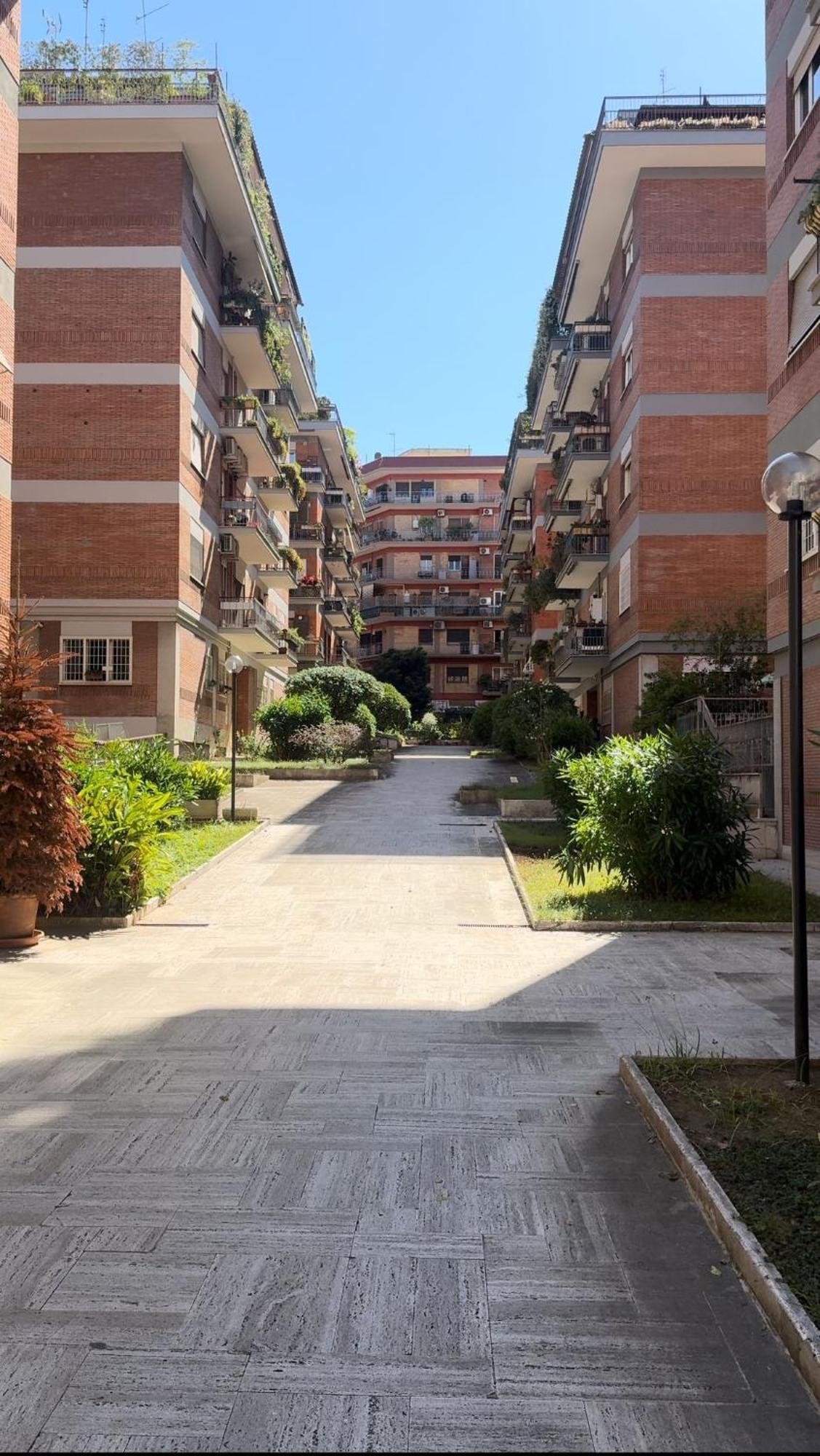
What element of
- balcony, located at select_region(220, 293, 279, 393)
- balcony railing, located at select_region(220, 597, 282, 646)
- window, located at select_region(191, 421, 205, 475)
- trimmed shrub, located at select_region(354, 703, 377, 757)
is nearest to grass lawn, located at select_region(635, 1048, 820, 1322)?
window, located at select_region(191, 421, 205, 475)

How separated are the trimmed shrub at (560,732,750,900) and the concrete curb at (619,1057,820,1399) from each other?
5661mm

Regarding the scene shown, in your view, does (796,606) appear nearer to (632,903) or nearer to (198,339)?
(632,903)

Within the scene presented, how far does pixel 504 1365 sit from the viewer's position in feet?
8.87

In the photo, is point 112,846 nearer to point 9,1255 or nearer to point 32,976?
point 32,976

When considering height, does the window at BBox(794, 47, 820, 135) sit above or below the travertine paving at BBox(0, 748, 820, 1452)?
above

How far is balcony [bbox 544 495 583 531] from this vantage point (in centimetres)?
3394

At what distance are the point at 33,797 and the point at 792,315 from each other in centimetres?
1284

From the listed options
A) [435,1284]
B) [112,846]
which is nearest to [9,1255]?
[435,1284]

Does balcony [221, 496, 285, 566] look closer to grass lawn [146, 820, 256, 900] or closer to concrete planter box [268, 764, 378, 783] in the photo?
concrete planter box [268, 764, 378, 783]

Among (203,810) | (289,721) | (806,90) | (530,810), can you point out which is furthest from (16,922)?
(289,721)

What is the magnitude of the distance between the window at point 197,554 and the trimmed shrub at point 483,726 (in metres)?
13.7

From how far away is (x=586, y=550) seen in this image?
28.9 metres

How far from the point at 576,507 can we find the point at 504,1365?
32.6 meters

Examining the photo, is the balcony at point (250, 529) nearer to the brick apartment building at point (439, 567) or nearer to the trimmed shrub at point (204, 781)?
the trimmed shrub at point (204, 781)
